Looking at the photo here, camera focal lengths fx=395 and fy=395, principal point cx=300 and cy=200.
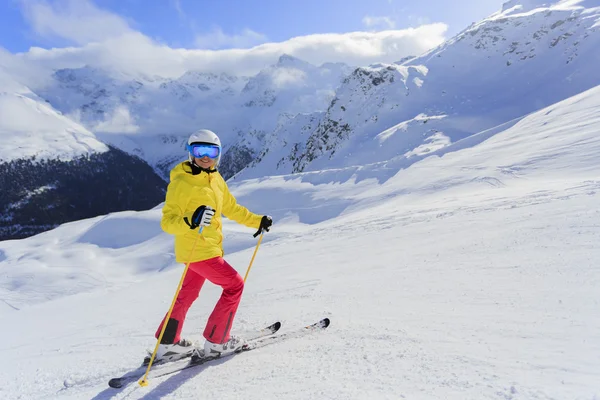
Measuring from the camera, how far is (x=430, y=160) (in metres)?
20.8

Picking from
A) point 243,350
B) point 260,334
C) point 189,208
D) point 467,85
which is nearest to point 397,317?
point 260,334

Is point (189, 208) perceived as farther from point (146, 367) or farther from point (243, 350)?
point (146, 367)

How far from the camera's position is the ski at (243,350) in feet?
11.7

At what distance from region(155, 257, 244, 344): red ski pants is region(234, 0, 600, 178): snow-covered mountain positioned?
1464 inches

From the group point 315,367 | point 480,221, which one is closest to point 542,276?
point 315,367

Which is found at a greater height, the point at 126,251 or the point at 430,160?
the point at 430,160

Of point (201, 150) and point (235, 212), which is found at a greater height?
point (201, 150)

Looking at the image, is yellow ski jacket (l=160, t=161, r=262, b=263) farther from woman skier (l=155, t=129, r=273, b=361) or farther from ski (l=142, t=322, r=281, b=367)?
ski (l=142, t=322, r=281, b=367)

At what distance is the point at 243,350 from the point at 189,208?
1.52 metres

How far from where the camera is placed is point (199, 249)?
3.78 m

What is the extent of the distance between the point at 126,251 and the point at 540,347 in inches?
847

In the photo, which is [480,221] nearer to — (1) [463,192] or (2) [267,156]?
(1) [463,192]

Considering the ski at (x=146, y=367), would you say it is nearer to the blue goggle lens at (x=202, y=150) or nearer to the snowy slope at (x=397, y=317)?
the snowy slope at (x=397, y=317)

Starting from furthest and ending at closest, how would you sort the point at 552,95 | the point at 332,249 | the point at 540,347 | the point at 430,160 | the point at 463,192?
1. the point at 552,95
2. the point at 430,160
3. the point at 463,192
4. the point at 332,249
5. the point at 540,347
